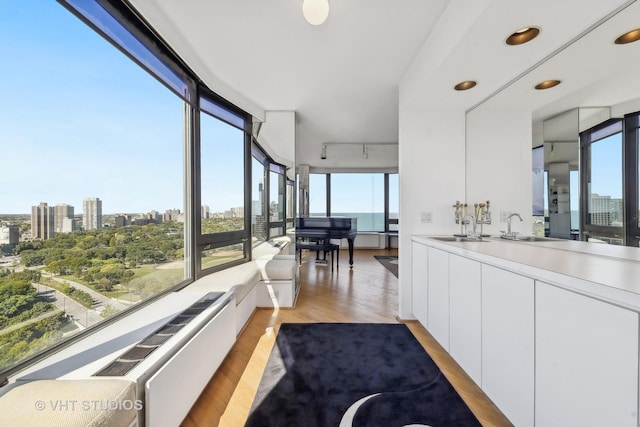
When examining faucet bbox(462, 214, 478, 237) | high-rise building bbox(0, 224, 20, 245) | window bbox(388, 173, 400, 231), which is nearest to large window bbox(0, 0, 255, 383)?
high-rise building bbox(0, 224, 20, 245)

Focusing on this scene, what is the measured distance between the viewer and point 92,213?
157cm

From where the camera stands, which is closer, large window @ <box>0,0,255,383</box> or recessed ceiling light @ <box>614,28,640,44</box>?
large window @ <box>0,0,255,383</box>

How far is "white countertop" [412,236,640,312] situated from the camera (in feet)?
2.83

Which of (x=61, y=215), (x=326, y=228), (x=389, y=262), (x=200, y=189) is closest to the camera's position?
(x=61, y=215)

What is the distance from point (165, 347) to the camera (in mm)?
1307

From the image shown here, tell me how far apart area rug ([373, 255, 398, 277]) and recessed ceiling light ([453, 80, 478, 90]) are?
3.46 meters

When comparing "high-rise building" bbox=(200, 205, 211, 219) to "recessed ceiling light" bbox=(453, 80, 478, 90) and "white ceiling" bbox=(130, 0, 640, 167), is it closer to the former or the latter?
"white ceiling" bbox=(130, 0, 640, 167)

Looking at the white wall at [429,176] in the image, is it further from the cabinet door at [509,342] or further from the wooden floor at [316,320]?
the cabinet door at [509,342]

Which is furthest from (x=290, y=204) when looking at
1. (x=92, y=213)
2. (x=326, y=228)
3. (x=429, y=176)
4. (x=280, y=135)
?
(x=92, y=213)

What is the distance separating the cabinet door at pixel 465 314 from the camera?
1603 millimetres

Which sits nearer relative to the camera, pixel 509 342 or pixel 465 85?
pixel 509 342

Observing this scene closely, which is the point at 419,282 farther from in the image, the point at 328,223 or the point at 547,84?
the point at 328,223

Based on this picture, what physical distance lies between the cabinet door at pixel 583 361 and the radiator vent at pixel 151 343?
5.98 ft

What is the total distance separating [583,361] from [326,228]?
461 centimetres
